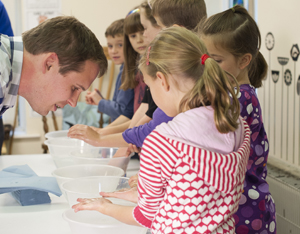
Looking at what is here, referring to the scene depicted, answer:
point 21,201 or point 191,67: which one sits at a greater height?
point 191,67

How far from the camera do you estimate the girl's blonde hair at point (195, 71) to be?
0.77 m

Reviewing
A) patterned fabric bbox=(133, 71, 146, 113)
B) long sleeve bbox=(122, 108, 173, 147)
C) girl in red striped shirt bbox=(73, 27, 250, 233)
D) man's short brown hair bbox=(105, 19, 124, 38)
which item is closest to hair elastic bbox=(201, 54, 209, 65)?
girl in red striped shirt bbox=(73, 27, 250, 233)

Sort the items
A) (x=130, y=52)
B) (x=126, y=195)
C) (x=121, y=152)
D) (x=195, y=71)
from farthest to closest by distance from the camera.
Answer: (x=130, y=52) → (x=121, y=152) → (x=126, y=195) → (x=195, y=71)

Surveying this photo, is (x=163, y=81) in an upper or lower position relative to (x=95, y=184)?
upper

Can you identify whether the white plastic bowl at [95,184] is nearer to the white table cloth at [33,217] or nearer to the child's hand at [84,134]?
the white table cloth at [33,217]

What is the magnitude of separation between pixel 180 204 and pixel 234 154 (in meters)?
0.15

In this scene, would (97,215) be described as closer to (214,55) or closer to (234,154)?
(234,154)

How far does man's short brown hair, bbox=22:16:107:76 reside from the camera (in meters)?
1.11

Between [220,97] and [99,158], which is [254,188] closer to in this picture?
[220,97]

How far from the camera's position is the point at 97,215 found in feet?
3.14

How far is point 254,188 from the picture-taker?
→ 113 centimetres

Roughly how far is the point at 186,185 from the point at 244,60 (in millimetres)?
629

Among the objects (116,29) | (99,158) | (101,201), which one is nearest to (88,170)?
(99,158)

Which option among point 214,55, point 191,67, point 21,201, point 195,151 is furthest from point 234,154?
point 21,201
